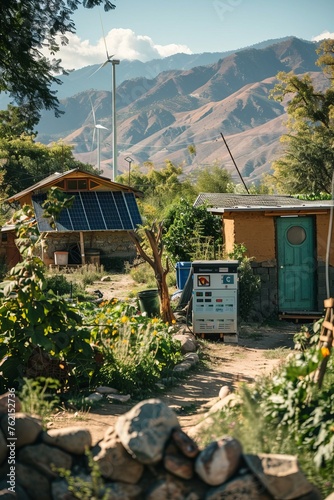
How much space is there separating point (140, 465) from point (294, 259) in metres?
12.3

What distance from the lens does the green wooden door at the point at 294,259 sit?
16.7m

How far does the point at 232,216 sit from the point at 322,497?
11.8 m

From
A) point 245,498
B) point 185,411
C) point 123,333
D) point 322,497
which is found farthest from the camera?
point 123,333

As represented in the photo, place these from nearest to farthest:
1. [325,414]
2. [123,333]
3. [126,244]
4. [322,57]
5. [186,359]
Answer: [325,414] < [123,333] < [186,359] < [126,244] < [322,57]

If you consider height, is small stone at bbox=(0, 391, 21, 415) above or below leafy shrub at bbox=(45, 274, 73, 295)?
below

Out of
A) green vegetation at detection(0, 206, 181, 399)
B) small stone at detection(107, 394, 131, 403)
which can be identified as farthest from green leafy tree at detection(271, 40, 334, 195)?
small stone at detection(107, 394, 131, 403)

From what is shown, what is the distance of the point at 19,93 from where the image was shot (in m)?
11.6

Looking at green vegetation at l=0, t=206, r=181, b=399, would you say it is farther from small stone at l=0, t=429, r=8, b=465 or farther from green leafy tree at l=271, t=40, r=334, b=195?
green leafy tree at l=271, t=40, r=334, b=195

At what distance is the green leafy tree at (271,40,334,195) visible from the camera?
4241 centimetres

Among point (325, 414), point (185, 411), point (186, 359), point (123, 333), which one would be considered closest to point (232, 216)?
point (186, 359)

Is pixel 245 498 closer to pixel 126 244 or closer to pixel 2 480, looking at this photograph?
pixel 2 480

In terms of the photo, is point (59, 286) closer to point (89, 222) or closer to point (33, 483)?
point (89, 222)

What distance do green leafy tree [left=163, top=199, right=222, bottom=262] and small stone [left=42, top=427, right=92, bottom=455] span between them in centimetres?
1427

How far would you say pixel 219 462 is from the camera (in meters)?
4.68
